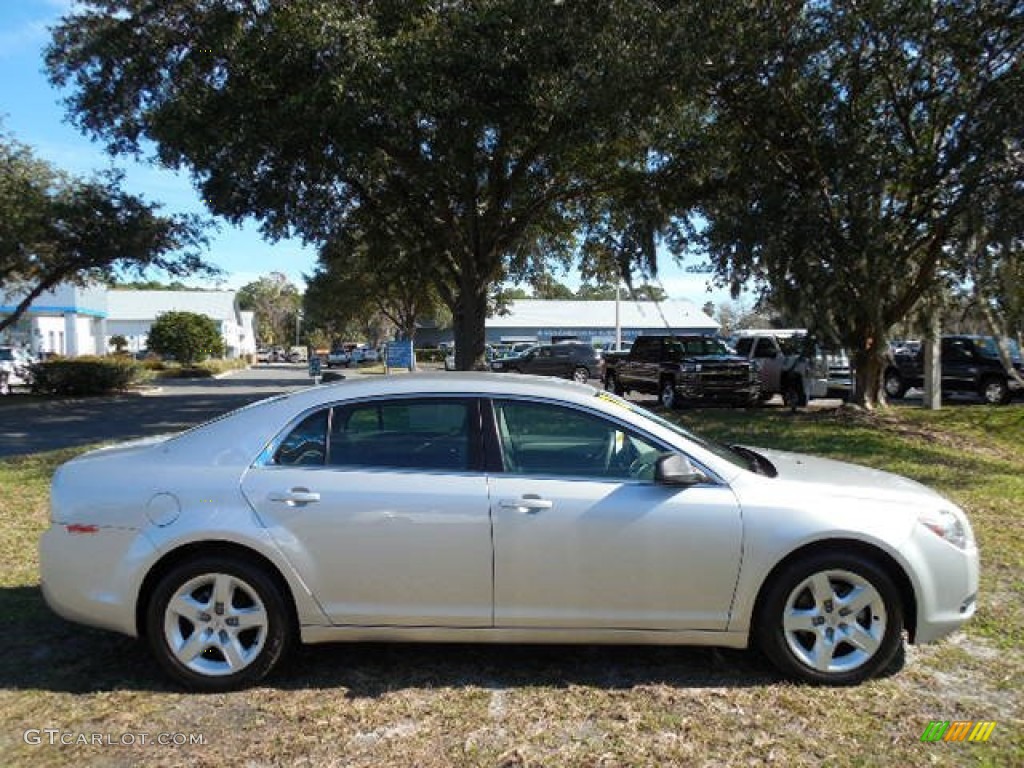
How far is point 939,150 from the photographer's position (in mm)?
14477

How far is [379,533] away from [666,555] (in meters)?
1.40

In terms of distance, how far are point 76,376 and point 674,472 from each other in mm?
27523

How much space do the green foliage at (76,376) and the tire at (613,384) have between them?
16379mm

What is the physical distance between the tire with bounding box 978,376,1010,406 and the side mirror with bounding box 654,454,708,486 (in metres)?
20.1

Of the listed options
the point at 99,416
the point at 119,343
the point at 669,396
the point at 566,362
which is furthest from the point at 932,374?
the point at 119,343

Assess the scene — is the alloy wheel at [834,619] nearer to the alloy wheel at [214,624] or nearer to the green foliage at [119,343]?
the alloy wheel at [214,624]

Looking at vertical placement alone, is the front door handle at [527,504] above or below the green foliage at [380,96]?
below

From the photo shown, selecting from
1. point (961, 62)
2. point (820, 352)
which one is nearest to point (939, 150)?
point (961, 62)

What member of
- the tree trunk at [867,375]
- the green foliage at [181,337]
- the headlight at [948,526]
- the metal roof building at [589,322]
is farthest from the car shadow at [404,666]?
the metal roof building at [589,322]

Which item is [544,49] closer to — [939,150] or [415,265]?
[939,150]

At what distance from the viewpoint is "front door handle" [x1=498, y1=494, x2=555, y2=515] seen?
4242mm

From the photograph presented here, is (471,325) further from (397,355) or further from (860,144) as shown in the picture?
(860,144)

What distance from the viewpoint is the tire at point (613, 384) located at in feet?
79.4

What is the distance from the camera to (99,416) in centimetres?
2086
